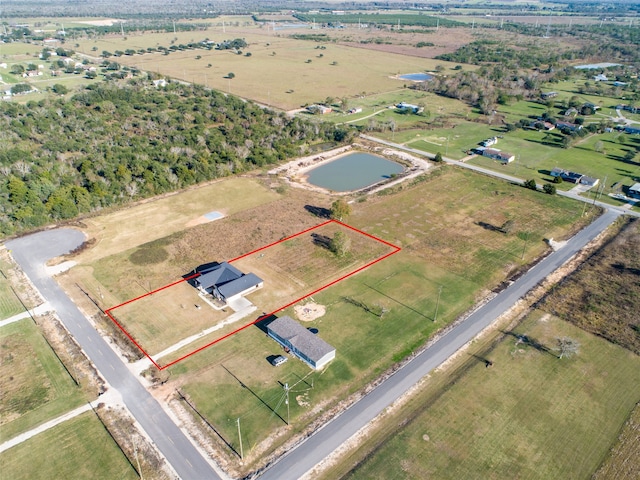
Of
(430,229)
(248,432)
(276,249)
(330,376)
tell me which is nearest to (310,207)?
(276,249)

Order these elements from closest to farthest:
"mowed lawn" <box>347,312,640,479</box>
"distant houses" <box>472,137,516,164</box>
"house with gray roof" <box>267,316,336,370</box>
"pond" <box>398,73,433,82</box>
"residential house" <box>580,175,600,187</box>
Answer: "mowed lawn" <box>347,312,640,479</box> → "house with gray roof" <box>267,316,336,370</box> → "residential house" <box>580,175,600,187</box> → "distant houses" <box>472,137,516,164</box> → "pond" <box>398,73,433,82</box>

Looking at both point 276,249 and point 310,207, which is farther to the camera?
point 310,207

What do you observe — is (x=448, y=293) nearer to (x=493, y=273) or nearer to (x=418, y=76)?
(x=493, y=273)

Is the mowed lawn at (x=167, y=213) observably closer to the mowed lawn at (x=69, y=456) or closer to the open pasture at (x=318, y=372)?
the open pasture at (x=318, y=372)

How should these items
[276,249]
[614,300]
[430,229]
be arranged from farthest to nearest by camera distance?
[430,229] < [276,249] < [614,300]

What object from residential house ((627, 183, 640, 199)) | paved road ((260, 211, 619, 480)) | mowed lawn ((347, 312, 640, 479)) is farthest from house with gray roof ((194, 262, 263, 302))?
residential house ((627, 183, 640, 199))

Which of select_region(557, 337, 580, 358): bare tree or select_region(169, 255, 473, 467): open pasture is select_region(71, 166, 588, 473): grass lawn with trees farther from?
select_region(557, 337, 580, 358): bare tree

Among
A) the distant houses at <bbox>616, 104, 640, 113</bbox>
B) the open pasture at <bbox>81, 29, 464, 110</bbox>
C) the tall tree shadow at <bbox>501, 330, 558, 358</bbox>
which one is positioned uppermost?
the open pasture at <bbox>81, 29, 464, 110</bbox>

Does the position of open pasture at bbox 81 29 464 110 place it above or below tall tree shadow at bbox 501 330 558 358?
above
